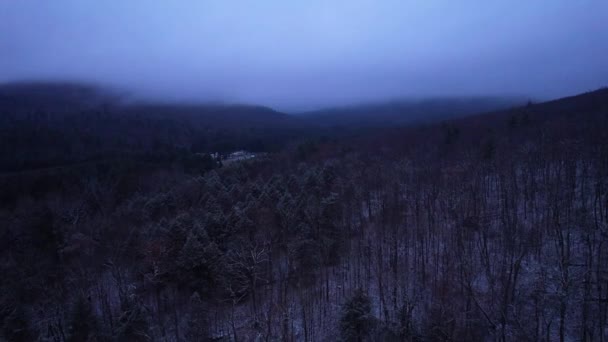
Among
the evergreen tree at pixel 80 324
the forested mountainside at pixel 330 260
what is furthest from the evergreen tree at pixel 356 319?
the evergreen tree at pixel 80 324

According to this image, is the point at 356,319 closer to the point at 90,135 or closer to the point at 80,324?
the point at 80,324

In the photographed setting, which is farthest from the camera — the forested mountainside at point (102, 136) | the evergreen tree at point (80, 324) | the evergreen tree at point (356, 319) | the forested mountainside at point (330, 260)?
the forested mountainside at point (102, 136)

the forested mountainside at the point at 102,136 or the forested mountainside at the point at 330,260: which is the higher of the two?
the forested mountainside at the point at 102,136

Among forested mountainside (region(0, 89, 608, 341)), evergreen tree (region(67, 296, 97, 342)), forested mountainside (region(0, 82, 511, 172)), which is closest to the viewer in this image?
evergreen tree (region(67, 296, 97, 342))

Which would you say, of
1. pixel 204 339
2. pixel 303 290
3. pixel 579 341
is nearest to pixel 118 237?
pixel 204 339

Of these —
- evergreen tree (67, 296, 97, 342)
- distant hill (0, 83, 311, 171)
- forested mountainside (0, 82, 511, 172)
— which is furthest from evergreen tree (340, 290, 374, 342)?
distant hill (0, 83, 311, 171)

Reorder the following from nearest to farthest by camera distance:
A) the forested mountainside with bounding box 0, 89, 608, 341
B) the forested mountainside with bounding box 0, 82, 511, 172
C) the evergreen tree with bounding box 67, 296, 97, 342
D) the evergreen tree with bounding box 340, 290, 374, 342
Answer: the evergreen tree with bounding box 340, 290, 374, 342
the evergreen tree with bounding box 67, 296, 97, 342
the forested mountainside with bounding box 0, 89, 608, 341
the forested mountainside with bounding box 0, 82, 511, 172

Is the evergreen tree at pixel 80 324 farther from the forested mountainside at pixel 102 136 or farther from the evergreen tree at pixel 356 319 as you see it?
the forested mountainside at pixel 102 136

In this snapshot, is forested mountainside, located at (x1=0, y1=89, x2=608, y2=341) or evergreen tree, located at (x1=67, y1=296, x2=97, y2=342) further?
forested mountainside, located at (x1=0, y1=89, x2=608, y2=341)

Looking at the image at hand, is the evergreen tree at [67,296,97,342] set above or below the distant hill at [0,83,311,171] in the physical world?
below

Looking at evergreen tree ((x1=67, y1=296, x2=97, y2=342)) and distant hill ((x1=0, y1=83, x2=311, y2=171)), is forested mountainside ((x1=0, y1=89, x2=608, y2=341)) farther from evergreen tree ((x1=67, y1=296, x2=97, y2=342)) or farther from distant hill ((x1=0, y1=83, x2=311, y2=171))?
distant hill ((x1=0, y1=83, x2=311, y2=171))
